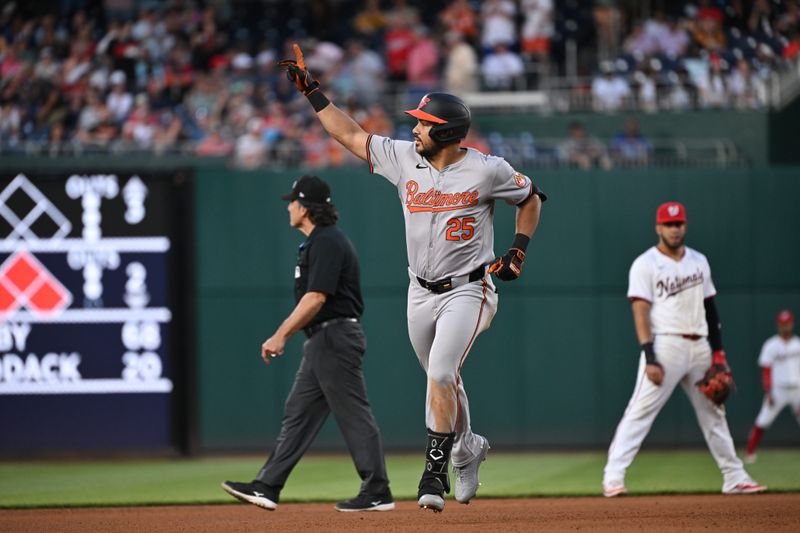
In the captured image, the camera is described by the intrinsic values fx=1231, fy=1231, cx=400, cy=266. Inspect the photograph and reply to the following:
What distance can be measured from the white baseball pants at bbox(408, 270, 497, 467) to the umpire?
1.01 meters

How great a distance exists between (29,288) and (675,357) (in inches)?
260

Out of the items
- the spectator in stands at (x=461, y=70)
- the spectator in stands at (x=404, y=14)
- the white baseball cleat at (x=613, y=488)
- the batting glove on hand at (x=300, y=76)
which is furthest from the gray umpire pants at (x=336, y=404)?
the spectator in stands at (x=404, y=14)

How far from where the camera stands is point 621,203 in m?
13.1

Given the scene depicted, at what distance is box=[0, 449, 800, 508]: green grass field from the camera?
9.41 meters

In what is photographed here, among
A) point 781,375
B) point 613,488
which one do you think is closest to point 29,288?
point 613,488

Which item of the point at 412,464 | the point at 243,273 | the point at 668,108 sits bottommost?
the point at 412,464

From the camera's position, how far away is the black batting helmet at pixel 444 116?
6480 mm

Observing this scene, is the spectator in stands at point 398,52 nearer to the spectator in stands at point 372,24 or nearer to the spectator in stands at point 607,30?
the spectator in stands at point 372,24

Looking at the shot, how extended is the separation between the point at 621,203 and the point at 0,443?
6878 millimetres

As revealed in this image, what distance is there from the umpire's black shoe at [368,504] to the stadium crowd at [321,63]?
6.70 meters

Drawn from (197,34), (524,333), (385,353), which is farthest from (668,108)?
(197,34)

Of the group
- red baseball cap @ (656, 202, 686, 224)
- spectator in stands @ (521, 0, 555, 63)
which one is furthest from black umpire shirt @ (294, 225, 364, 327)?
spectator in stands @ (521, 0, 555, 63)

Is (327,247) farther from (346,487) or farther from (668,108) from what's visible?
(668,108)

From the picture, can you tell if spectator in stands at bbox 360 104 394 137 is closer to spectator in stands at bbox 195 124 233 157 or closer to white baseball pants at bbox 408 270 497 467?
spectator in stands at bbox 195 124 233 157
